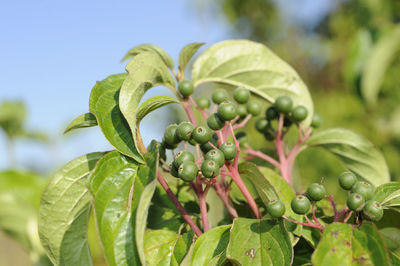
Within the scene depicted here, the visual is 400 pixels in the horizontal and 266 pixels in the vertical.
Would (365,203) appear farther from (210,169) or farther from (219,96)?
(219,96)

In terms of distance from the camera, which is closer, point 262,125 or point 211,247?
point 211,247

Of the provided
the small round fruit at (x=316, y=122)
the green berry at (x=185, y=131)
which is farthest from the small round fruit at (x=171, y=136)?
the small round fruit at (x=316, y=122)

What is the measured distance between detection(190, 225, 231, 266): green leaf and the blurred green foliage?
0.54 m

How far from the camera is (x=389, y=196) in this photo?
76cm

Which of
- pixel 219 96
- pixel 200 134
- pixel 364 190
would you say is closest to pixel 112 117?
pixel 200 134

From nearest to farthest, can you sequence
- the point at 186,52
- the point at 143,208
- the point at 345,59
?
the point at 143,208
the point at 186,52
the point at 345,59

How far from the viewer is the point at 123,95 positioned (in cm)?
73

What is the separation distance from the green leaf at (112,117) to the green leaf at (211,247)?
7.9 inches

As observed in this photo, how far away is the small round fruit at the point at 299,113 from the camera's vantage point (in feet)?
3.34

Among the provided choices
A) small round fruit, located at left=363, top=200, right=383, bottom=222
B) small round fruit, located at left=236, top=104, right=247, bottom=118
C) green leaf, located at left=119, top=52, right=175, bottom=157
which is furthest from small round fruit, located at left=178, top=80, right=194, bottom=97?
small round fruit, located at left=363, top=200, right=383, bottom=222

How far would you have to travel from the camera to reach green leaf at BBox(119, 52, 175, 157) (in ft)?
2.38

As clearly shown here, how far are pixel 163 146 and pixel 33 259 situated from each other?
1.13 metres

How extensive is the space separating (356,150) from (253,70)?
1.24 feet

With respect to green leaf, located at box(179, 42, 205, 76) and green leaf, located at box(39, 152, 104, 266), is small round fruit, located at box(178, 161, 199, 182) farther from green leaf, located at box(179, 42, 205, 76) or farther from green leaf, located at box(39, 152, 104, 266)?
green leaf, located at box(179, 42, 205, 76)
